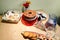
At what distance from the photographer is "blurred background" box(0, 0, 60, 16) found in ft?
4.73

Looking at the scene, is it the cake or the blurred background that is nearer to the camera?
the cake

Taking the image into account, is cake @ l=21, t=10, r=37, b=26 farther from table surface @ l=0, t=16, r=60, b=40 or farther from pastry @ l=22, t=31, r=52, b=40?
pastry @ l=22, t=31, r=52, b=40

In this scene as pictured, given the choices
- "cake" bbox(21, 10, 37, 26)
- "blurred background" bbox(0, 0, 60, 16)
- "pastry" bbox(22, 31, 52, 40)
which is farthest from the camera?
"blurred background" bbox(0, 0, 60, 16)

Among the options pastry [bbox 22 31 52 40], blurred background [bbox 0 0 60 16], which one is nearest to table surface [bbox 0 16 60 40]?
pastry [bbox 22 31 52 40]

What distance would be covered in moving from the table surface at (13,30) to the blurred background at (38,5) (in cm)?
23

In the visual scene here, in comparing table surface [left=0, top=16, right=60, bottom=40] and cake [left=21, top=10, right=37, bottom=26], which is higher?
cake [left=21, top=10, right=37, bottom=26]

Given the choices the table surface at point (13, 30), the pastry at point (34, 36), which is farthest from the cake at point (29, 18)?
the pastry at point (34, 36)

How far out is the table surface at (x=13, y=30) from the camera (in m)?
Answer: 1.19

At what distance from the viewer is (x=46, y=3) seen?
57.0 inches

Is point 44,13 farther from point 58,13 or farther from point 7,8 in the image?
point 7,8

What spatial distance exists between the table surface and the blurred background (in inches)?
8.9

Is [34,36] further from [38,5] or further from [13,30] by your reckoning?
[38,5]

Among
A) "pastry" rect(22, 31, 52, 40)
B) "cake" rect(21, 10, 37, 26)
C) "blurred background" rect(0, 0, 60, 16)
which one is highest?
"blurred background" rect(0, 0, 60, 16)

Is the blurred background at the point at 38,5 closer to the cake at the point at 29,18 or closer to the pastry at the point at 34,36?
the cake at the point at 29,18
